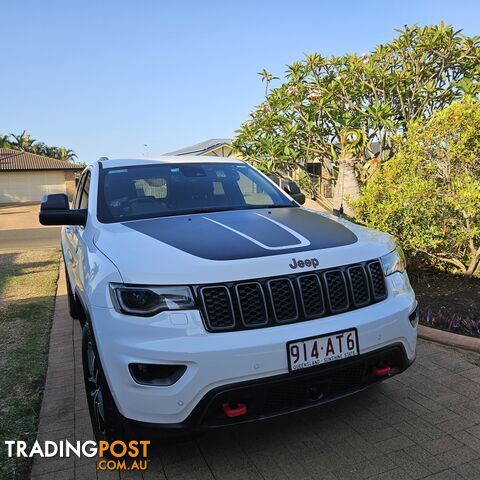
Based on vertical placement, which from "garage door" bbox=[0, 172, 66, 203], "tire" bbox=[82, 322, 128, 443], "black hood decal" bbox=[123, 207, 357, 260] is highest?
"black hood decal" bbox=[123, 207, 357, 260]

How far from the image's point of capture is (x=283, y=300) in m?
2.38

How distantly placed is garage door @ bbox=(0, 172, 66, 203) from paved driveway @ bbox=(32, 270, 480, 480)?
44937 millimetres

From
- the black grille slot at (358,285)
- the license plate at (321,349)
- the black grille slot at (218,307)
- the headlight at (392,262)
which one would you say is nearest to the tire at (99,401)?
the black grille slot at (218,307)

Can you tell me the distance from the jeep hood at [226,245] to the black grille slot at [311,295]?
64 millimetres

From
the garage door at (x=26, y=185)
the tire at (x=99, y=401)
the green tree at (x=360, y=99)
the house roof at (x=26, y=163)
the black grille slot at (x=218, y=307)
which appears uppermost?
the green tree at (x=360, y=99)

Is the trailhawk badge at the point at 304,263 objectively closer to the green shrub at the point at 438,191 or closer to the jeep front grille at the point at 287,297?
the jeep front grille at the point at 287,297

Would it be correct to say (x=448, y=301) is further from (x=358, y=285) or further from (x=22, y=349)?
(x=22, y=349)

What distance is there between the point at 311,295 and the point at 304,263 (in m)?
0.17

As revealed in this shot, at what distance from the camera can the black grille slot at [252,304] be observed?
7.57 ft

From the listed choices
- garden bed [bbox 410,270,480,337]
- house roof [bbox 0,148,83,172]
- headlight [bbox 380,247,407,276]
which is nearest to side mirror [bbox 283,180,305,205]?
headlight [bbox 380,247,407,276]

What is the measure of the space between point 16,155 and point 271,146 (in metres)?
46.1

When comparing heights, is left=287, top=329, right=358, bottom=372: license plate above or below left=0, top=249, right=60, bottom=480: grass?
above

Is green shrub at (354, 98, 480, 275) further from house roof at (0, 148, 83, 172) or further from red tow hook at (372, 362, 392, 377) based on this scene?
house roof at (0, 148, 83, 172)

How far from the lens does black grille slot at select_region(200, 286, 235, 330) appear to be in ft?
7.41
